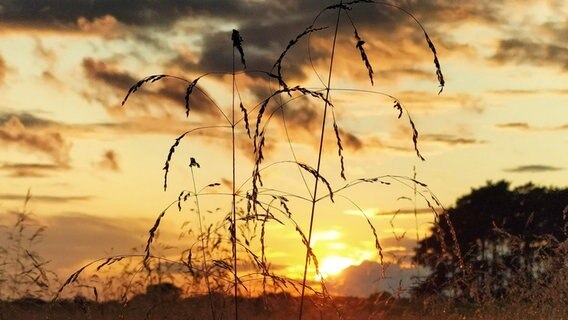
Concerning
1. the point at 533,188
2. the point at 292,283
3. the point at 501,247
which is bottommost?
the point at 292,283

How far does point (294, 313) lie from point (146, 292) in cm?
175

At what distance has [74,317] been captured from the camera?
7867 mm

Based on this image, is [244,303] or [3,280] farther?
[244,303]

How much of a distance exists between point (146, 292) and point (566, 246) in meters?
4.06

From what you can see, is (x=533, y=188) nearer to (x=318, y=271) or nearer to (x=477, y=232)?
(x=477, y=232)

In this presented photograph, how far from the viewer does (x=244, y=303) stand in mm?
7703

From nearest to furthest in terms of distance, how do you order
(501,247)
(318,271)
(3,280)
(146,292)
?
(318,271), (3,280), (146,292), (501,247)

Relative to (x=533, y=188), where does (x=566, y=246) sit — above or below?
below

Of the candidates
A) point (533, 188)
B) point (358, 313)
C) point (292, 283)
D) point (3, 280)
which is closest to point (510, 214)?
point (533, 188)

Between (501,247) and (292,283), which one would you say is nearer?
(292,283)

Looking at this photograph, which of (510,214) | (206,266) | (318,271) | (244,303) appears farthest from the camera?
(510,214)

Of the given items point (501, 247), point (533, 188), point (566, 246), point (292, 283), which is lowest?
point (292, 283)

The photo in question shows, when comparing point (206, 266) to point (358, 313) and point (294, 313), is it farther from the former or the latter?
point (358, 313)

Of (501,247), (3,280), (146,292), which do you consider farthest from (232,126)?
(501,247)
